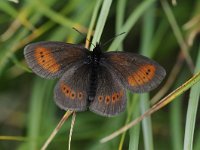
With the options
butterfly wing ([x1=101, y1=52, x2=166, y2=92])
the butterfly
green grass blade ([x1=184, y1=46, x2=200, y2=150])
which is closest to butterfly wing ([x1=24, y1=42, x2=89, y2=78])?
the butterfly

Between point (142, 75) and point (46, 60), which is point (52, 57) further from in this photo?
point (142, 75)

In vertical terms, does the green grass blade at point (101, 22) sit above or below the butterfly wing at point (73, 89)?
above

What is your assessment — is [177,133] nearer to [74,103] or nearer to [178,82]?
[178,82]

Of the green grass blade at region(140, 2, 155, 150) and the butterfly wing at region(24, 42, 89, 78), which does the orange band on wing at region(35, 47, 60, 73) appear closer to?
the butterfly wing at region(24, 42, 89, 78)

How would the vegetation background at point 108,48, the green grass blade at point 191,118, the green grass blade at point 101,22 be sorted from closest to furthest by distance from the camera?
the green grass blade at point 191,118 < the green grass blade at point 101,22 < the vegetation background at point 108,48

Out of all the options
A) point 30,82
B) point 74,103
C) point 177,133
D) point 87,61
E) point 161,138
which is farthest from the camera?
point 30,82

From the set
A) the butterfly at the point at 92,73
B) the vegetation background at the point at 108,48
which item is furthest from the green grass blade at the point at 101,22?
the butterfly at the point at 92,73

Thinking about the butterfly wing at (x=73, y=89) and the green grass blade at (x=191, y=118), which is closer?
the green grass blade at (x=191, y=118)

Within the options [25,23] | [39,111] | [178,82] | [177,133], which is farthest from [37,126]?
[178,82]

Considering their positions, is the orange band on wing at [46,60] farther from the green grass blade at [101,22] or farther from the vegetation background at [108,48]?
the green grass blade at [101,22]
